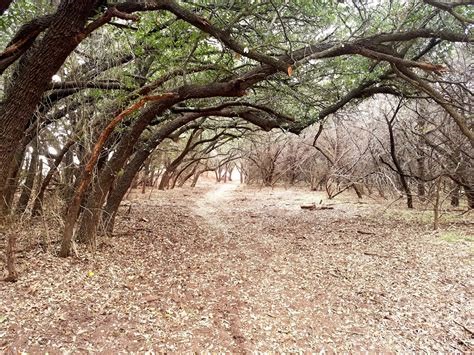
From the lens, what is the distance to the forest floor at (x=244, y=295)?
11.7 ft

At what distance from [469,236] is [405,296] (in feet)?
12.4

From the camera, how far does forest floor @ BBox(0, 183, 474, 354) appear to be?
3.58m

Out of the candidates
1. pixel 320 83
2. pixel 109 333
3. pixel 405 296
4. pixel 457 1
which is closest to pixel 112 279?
pixel 109 333

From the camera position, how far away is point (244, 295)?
15.4 feet

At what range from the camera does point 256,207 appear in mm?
13531

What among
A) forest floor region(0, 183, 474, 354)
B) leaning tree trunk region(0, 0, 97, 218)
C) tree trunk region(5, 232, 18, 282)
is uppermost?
leaning tree trunk region(0, 0, 97, 218)

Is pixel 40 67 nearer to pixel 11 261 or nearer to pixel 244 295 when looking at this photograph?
pixel 11 261

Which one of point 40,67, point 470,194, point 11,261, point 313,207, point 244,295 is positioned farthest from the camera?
point 313,207

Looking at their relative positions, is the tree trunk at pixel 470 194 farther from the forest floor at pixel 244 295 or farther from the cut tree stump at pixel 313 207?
the cut tree stump at pixel 313 207

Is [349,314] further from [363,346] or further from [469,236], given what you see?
[469,236]

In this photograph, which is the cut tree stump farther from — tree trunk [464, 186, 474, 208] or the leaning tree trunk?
the leaning tree trunk

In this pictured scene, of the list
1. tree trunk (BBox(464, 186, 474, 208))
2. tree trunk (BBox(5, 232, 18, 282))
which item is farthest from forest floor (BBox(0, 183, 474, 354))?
tree trunk (BBox(464, 186, 474, 208))

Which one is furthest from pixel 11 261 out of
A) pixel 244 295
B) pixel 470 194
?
pixel 470 194

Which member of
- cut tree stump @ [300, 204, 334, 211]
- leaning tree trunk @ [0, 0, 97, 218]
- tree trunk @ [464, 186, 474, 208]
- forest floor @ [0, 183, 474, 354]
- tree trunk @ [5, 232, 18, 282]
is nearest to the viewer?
leaning tree trunk @ [0, 0, 97, 218]
